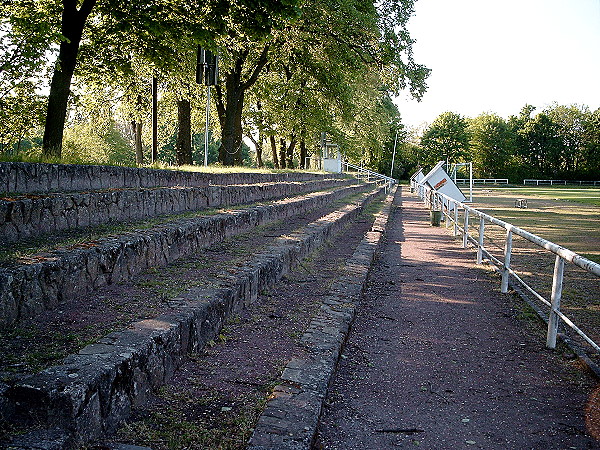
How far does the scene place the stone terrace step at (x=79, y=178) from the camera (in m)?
6.05

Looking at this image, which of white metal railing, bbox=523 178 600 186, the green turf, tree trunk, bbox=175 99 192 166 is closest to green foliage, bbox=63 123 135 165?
tree trunk, bbox=175 99 192 166

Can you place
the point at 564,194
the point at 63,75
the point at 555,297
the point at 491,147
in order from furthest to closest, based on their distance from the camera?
the point at 491,147, the point at 564,194, the point at 63,75, the point at 555,297

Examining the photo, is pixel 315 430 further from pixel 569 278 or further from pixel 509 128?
pixel 509 128

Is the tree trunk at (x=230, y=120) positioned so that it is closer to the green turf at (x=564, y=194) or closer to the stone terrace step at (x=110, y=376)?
the stone terrace step at (x=110, y=376)

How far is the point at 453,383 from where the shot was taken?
4336 mm

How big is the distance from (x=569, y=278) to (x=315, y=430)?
Result: 7242 millimetres

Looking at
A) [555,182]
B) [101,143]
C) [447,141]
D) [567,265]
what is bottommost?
[567,265]

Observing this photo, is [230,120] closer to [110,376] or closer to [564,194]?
[110,376]

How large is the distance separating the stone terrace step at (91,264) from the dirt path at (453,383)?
79.4 inches

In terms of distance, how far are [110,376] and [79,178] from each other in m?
5.03

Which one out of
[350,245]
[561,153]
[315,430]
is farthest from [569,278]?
[561,153]

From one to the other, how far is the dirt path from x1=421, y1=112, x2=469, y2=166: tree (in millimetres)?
84736

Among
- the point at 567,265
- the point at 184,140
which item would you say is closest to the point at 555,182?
the point at 184,140

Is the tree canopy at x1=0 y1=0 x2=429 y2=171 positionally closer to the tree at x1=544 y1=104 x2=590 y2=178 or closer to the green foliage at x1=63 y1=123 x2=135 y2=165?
the green foliage at x1=63 y1=123 x2=135 y2=165
